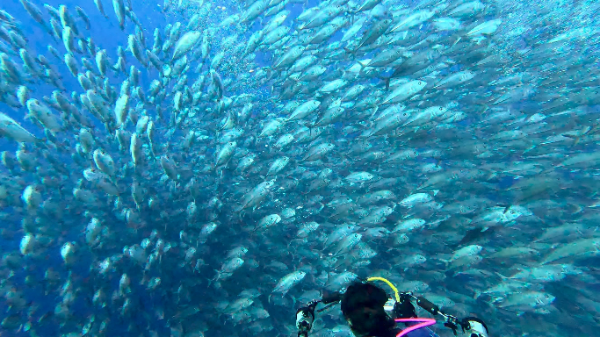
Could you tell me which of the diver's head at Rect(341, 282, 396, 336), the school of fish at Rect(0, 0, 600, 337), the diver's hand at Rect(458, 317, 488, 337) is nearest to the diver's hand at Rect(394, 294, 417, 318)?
the diver's hand at Rect(458, 317, 488, 337)

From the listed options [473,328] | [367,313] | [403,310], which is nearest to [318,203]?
[403,310]

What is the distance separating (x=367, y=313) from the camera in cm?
136

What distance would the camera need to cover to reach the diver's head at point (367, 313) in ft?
4.45

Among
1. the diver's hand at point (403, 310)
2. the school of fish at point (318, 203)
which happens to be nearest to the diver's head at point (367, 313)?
the diver's hand at point (403, 310)

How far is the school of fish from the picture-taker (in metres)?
5.54

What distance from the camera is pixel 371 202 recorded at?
677 cm

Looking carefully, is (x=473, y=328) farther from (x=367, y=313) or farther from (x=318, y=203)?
(x=318, y=203)

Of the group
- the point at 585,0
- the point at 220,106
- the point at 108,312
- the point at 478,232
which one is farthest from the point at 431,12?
the point at 585,0

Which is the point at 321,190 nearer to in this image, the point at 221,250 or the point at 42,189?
the point at 221,250

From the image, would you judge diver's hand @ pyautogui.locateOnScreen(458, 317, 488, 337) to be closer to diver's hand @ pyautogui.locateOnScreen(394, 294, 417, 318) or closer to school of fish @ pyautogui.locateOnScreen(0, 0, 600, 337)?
diver's hand @ pyautogui.locateOnScreen(394, 294, 417, 318)

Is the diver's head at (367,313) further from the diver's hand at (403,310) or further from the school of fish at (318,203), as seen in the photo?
the school of fish at (318,203)

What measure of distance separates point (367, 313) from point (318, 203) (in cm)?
588

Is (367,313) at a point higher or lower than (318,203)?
higher

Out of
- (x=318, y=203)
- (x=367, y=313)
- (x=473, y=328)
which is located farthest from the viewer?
(x=318, y=203)
